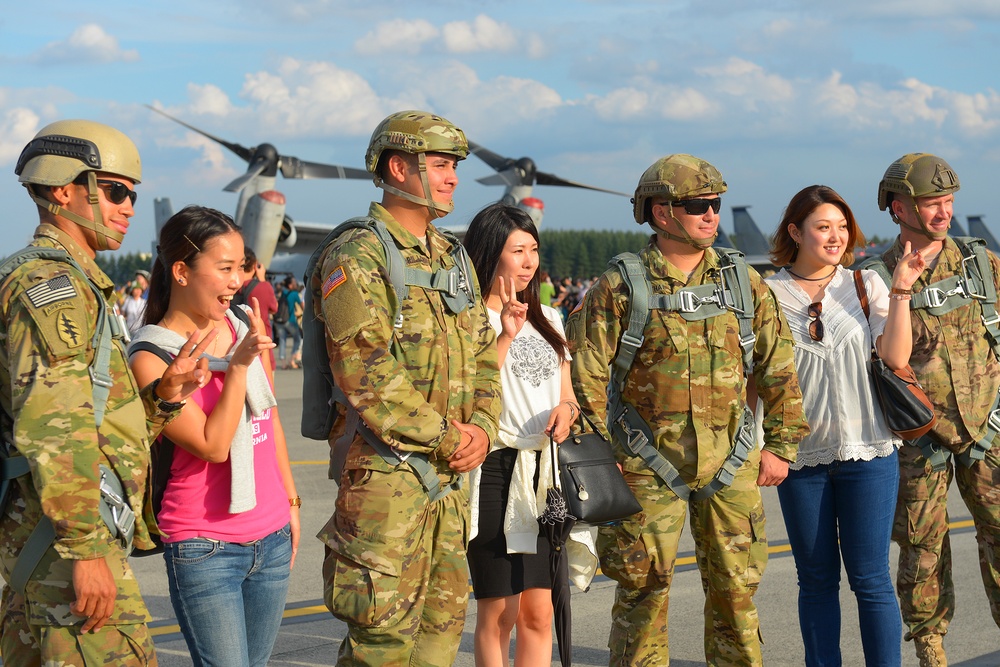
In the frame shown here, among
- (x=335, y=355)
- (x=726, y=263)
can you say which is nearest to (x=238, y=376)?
(x=335, y=355)

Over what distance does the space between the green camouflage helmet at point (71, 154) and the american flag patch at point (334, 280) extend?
0.72 m

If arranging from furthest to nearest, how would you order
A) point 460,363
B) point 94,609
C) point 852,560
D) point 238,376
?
point 852,560 < point 460,363 < point 238,376 < point 94,609

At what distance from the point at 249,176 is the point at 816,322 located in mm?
28353

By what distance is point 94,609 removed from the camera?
296 centimetres

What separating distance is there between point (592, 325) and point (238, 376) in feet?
5.51

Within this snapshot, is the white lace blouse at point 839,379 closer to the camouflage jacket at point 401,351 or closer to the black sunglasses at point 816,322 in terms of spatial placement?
the black sunglasses at point 816,322

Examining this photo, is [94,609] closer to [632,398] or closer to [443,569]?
[443,569]

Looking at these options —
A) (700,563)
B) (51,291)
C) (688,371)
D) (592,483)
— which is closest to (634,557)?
(700,563)

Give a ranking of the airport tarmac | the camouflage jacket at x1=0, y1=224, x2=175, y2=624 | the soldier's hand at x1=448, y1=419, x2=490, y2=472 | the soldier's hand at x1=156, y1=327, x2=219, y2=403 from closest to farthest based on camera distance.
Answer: the camouflage jacket at x1=0, y1=224, x2=175, y2=624, the soldier's hand at x1=156, y1=327, x2=219, y2=403, the soldier's hand at x1=448, y1=419, x2=490, y2=472, the airport tarmac

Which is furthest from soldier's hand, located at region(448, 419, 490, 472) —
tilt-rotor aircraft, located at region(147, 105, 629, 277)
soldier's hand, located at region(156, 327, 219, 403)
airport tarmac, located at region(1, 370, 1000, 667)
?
tilt-rotor aircraft, located at region(147, 105, 629, 277)

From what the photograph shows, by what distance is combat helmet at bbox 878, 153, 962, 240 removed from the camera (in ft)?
17.7

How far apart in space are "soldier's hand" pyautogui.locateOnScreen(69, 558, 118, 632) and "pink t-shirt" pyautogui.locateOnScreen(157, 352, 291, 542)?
0.62 metres

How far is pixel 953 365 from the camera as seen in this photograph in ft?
17.6

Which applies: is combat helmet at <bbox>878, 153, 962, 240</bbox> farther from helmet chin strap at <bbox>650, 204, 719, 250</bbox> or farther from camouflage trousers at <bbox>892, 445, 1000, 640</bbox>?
helmet chin strap at <bbox>650, 204, 719, 250</bbox>
